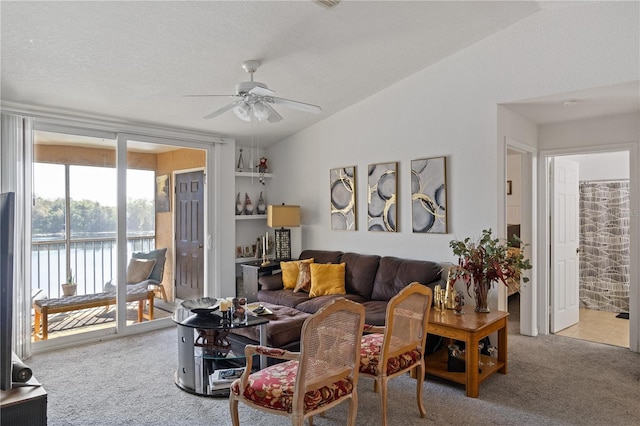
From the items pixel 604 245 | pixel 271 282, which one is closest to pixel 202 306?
pixel 271 282

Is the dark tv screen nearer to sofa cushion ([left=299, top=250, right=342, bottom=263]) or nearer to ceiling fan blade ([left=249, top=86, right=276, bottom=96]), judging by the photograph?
ceiling fan blade ([left=249, top=86, right=276, bottom=96])

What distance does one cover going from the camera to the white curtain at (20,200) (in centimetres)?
395

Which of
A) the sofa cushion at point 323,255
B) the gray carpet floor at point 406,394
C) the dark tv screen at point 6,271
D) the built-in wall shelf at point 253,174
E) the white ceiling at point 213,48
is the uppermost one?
the white ceiling at point 213,48

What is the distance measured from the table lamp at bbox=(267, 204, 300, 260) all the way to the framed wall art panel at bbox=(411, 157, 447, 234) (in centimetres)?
176

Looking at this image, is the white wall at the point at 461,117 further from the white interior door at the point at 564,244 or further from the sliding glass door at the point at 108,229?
the sliding glass door at the point at 108,229

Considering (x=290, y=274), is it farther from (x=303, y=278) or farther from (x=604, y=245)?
(x=604, y=245)

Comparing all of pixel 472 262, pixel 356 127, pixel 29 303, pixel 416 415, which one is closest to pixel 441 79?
pixel 356 127

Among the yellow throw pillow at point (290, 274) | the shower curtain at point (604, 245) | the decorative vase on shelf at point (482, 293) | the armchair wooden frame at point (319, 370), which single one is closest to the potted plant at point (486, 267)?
the decorative vase on shelf at point (482, 293)

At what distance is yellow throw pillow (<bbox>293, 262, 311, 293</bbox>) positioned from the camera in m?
4.99

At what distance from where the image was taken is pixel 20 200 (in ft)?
13.2

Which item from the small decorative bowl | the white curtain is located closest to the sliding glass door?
the white curtain

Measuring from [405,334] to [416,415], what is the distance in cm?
63

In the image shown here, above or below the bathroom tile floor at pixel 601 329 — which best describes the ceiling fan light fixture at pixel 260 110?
above

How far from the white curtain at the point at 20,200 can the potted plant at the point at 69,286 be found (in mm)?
433
